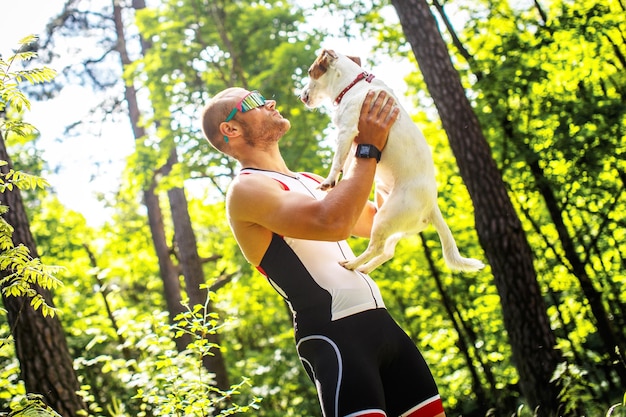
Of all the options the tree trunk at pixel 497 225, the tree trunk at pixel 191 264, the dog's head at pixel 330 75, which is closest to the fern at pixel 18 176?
the dog's head at pixel 330 75

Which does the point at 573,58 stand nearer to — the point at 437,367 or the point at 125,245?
the point at 437,367

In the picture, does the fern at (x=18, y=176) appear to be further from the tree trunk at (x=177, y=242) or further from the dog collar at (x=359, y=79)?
the tree trunk at (x=177, y=242)

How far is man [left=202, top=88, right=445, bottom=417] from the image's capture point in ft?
6.56

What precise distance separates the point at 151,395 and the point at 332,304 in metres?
2.13

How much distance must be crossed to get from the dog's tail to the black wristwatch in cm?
56

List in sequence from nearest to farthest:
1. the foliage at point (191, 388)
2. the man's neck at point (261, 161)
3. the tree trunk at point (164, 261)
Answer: the man's neck at point (261, 161) → the foliage at point (191, 388) → the tree trunk at point (164, 261)

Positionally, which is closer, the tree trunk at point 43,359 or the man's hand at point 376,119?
the man's hand at point 376,119

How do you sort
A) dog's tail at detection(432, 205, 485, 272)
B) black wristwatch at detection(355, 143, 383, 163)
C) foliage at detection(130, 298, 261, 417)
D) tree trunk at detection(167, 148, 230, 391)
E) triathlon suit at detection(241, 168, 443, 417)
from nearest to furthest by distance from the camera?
triathlon suit at detection(241, 168, 443, 417), black wristwatch at detection(355, 143, 383, 163), dog's tail at detection(432, 205, 485, 272), foliage at detection(130, 298, 261, 417), tree trunk at detection(167, 148, 230, 391)

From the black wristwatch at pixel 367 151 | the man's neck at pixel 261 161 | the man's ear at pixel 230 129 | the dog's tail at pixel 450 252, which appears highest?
the man's ear at pixel 230 129

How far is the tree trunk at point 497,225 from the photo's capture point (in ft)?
17.9

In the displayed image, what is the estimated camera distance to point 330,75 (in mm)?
2871

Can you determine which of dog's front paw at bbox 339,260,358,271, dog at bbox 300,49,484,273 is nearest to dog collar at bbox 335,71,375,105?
dog at bbox 300,49,484,273

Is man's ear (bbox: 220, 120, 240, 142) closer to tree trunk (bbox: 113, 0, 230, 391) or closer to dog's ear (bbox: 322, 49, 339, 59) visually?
dog's ear (bbox: 322, 49, 339, 59)

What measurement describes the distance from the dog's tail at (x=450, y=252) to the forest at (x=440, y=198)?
4.97 ft
